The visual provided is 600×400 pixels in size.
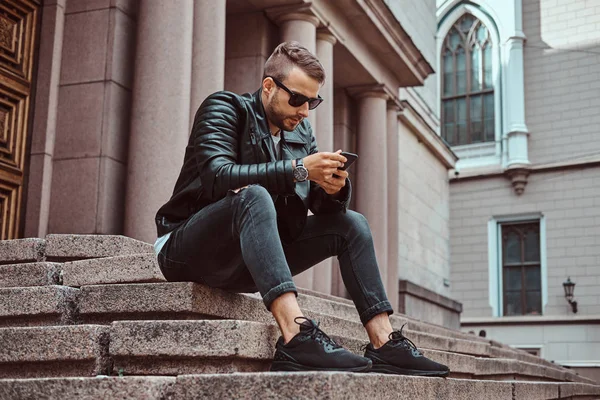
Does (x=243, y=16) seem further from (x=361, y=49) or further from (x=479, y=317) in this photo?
(x=479, y=317)

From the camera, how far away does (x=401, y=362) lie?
377 cm

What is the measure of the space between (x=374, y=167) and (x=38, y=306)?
8.94 metres

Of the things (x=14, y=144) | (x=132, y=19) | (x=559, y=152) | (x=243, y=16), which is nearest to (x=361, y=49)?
(x=243, y=16)

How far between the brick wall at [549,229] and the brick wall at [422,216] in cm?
494

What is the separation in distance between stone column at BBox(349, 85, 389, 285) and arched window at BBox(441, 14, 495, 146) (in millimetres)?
12315

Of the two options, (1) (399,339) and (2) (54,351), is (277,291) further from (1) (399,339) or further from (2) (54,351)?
(2) (54,351)

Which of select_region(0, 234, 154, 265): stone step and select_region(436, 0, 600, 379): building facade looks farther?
select_region(436, 0, 600, 379): building facade

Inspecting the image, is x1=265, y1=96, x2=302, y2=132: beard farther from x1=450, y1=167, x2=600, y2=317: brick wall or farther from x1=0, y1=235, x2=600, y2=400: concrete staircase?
x1=450, y1=167, x2=600, y2=317: brick wall

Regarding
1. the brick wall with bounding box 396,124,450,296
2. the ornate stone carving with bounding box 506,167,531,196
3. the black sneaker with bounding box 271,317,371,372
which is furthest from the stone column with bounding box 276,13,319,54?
the ornate stone carving with bounding box 506,167,531,196

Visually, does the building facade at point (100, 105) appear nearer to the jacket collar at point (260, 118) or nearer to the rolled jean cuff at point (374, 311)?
the jacket collar at point (260, 118)

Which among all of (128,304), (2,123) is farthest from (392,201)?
(128,304)

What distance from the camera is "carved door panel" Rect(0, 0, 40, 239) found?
7473mm

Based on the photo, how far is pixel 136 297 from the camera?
4.01 meters

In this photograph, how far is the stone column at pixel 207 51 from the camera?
8.27 meters
